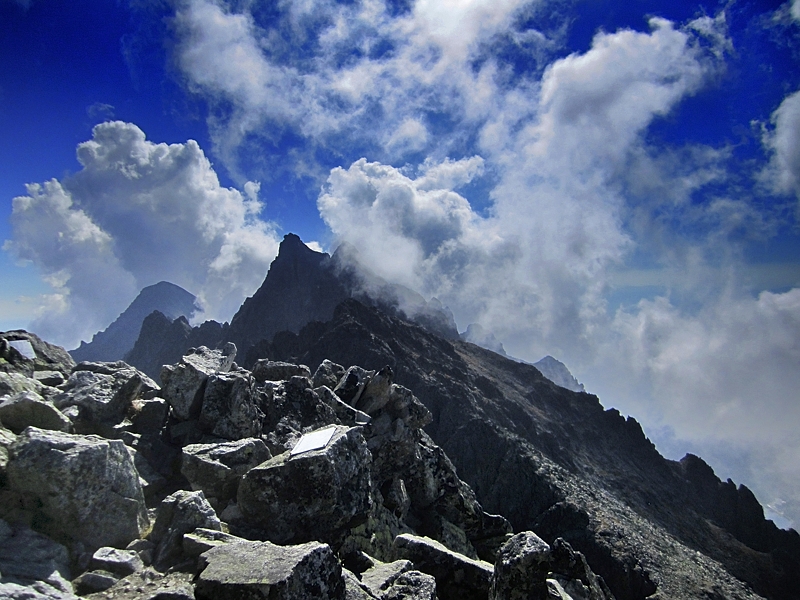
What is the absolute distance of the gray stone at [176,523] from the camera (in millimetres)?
8894

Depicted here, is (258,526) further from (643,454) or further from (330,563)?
(643,454)

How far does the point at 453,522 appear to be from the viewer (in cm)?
2172

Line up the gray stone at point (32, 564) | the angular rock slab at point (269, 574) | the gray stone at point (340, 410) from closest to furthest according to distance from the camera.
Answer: the gray stone at point (32, 564), the angular rock slab at point (269, 574), the gray stone at point (340, 410)

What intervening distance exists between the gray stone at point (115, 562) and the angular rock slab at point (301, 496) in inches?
125

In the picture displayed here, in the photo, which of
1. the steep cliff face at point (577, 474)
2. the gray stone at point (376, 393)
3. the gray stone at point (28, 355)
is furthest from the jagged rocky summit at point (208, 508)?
the steep cliff face at point (577, 474)

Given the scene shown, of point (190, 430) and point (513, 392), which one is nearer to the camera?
point (190, 430)

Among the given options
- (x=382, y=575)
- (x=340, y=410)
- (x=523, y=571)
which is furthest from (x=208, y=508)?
(x=340, y=410)

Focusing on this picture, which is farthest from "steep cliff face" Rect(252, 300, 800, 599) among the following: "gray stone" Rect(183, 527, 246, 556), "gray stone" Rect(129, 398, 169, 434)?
"gray stone" Rect(183, 527, 246, 556)

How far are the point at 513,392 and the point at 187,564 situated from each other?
468 feet

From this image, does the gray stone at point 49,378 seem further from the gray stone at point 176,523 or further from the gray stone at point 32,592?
the gray stone at point 32,592

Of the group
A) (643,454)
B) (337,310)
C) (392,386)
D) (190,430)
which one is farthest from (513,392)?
(190,430)

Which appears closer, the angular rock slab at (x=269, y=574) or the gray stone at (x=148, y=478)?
the angular rock slab at (x=269, y=574)

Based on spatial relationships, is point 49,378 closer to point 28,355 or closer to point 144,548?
point 28,355

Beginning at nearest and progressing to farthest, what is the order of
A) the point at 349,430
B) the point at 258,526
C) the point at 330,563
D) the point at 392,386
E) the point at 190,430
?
the point at 330,563 → the point at 258,526 → the point at 349,430 → the point at 190,430 → the point at 392,386
